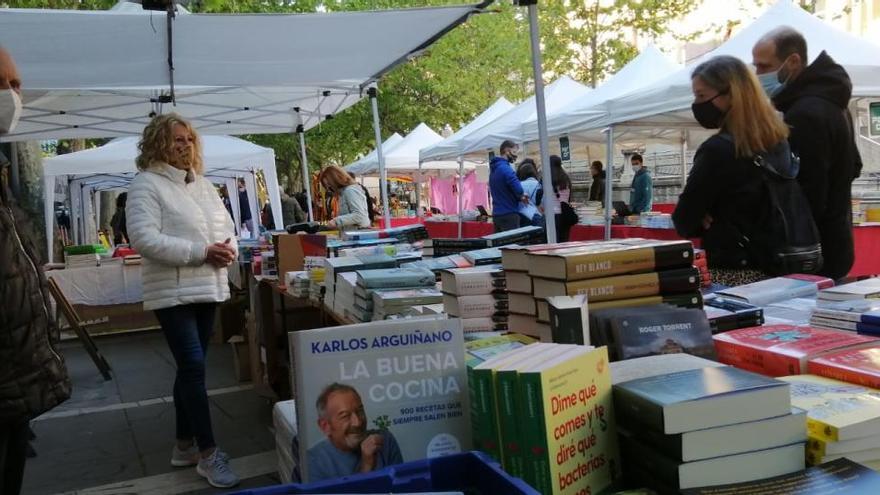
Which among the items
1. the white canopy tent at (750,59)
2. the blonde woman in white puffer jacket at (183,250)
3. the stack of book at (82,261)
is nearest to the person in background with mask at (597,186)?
the white canopy tent at (750,59)

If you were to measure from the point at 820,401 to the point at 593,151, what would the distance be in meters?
18.0

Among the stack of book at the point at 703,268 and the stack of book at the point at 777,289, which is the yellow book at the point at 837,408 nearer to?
the stack of book at the point at 777,289

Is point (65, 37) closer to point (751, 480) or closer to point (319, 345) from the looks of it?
point (319, 345)

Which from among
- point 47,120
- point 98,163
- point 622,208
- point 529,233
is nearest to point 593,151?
point 622,208

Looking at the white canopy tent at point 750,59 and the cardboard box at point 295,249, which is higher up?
the white canopy tent at point 750,59

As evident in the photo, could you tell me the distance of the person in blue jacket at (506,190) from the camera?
26.9ft

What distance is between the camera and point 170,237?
3273 mm

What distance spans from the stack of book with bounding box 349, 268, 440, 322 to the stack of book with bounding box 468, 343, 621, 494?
1.45m

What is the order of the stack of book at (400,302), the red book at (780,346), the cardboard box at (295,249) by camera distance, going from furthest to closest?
the cardboard box at (295,249) → the stack of book at (400,302) → the red book at (780,346)

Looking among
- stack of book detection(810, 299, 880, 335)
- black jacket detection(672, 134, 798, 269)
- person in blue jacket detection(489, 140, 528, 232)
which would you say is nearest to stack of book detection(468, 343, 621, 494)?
stack of book detection(810, 299, 880, 335)

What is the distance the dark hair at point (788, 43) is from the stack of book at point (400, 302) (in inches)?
69.3

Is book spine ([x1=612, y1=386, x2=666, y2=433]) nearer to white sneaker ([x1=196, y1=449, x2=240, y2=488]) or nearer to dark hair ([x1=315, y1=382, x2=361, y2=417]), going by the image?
dark hair ([x1=315, y1=382, x2=361, y2=417])

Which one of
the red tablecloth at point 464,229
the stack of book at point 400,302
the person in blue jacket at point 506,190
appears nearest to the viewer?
the stack of book at point 400,302

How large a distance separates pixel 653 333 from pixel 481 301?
2.47ft
